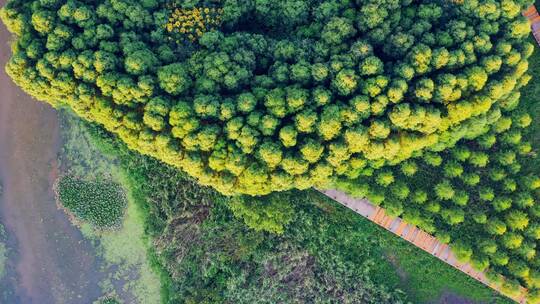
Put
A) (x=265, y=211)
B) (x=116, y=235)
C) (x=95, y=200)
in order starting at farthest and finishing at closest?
(x=116, y=235) → (x=95, y=200) → (x=265, y=211)

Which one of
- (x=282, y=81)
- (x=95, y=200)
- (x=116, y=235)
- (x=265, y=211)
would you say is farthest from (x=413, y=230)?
(x=95, y=200)

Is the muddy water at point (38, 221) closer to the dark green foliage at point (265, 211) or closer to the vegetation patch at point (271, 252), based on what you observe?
the vegetation patch at point (271, 252)

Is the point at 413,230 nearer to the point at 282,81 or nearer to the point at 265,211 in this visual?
the point at 265,211

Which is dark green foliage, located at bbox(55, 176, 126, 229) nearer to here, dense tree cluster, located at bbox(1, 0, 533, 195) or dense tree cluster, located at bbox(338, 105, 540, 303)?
dense tree cluster, located at bbox(1, 0, 533, 195)

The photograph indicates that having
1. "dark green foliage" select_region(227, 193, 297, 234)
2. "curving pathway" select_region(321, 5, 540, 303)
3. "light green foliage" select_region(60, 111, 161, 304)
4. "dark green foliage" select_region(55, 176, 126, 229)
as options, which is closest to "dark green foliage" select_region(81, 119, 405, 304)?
"dark green foliage" select_region(227, 193, 297, 234)

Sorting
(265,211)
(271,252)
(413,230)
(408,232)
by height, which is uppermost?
(413,230)

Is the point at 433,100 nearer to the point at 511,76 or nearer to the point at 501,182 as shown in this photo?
the point at 511,76
